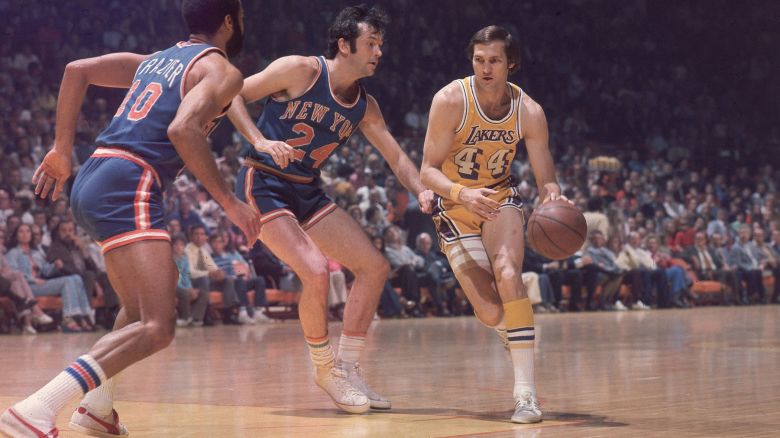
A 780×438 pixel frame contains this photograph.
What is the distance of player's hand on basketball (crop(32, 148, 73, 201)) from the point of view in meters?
4.04

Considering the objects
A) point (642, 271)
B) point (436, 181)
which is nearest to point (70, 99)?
point (436, 181)

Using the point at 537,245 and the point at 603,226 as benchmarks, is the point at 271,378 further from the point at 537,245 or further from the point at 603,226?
the point at 603,226

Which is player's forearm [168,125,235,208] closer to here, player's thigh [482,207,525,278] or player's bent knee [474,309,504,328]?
player's thigh [482,207,525,278]

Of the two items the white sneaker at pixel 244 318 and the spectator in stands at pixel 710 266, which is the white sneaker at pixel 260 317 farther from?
the spectator in stands at pixel 710 266

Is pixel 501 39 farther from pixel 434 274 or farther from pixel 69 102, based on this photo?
pixel 434 274

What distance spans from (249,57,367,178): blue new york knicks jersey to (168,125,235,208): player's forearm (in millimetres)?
1563

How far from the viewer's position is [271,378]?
6.33 m

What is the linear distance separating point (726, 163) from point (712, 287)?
248 inches

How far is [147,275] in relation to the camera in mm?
3613

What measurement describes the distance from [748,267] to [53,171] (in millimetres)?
15902

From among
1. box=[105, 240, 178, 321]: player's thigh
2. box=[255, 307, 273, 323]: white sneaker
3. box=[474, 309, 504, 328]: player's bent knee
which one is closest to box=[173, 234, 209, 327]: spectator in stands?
box=[255, 307, 273, 323]: white sneaker

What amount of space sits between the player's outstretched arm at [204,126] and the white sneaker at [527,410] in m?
1.52

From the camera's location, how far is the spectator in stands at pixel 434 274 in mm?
13648

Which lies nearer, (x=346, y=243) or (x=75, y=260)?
(x=346, y=243)
